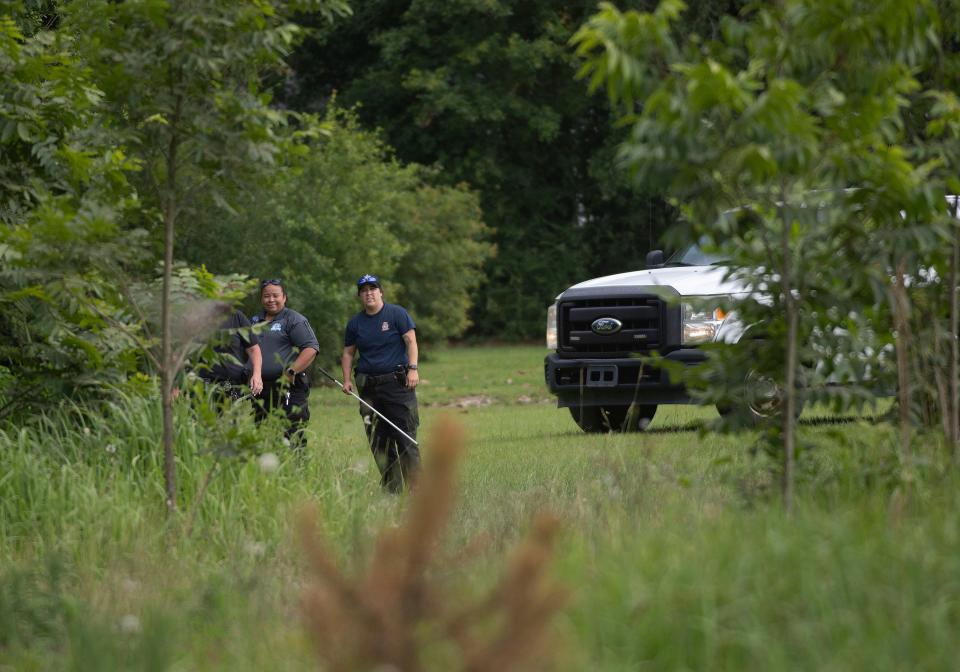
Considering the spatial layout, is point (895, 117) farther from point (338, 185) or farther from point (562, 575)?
point (338, 185)

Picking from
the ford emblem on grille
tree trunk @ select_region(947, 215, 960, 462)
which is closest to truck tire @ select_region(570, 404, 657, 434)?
the ford emblem on grille

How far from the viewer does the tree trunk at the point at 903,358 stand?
20.3 ft

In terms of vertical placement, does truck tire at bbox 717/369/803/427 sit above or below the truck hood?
below

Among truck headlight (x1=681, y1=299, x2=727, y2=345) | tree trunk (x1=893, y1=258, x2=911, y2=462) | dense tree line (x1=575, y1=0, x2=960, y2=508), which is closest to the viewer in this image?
dense tree line (x1=575, y1=0, x2=960, y2=508)

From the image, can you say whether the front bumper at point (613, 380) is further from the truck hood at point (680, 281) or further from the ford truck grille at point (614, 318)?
the truck hood at point (680, 281)

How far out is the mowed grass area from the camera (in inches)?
175

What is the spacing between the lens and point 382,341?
1123 cm

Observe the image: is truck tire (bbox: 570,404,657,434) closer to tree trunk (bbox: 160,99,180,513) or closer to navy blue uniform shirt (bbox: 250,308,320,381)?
navy blue uniform shirt (bbox: 250,308,320,381)

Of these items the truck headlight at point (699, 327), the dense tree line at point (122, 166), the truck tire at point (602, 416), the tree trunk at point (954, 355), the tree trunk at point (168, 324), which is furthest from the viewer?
the truck tire at point (602, 416)

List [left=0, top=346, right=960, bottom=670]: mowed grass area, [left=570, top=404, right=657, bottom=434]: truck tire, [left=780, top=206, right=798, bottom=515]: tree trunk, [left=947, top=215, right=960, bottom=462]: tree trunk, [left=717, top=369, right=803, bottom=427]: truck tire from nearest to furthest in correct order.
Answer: [left=0, top=346, right=960, bottom=670]: mowed grass area → [left=780, top=206, right=798, bottom=515]: tree trunk → [left=717, top=369, right=803, bottom=427]: truck tire → [left=947, top=215, right=960, bottom=462]: tree trunk → [left=570, top=404, right=657, bottom=434]: truck tire

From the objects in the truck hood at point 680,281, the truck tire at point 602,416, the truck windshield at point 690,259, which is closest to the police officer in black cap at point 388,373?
the truck hood at point 680,281

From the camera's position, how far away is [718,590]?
465 centimetres

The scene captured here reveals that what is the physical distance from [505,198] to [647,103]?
46.7 metres

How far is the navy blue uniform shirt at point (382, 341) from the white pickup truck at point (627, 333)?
2.88 m
